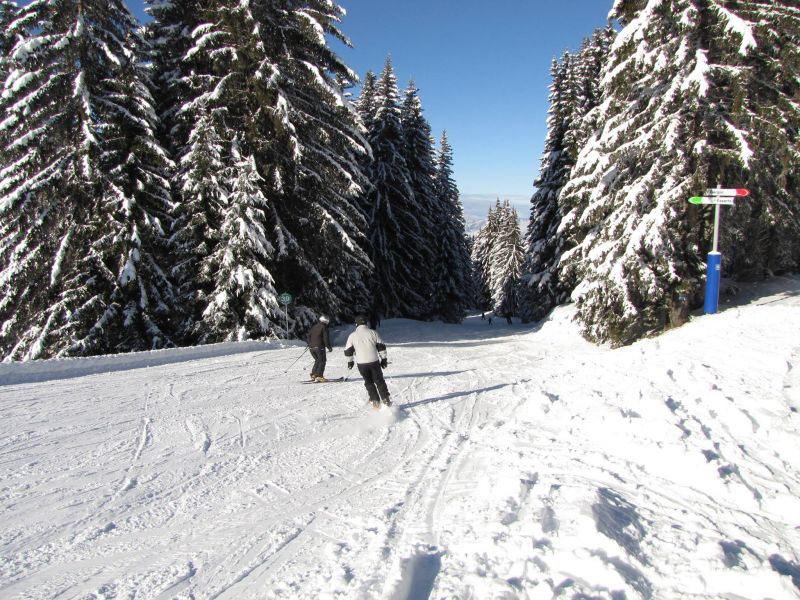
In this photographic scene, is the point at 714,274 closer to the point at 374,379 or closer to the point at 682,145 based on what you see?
the point at 682,145

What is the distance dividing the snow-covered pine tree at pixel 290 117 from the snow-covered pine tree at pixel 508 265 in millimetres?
29953

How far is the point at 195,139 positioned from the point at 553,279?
62.1 ft

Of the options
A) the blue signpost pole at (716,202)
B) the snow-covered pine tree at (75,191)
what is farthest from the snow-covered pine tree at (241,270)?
the blue signpost pole at (716,202)

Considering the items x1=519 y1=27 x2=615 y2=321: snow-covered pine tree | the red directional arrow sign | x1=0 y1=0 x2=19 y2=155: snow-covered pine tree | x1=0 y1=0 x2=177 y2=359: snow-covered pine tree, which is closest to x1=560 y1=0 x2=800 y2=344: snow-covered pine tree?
the red directional arrow sign

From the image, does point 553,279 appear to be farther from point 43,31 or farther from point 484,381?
point 43,31

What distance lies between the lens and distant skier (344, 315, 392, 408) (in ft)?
25.0

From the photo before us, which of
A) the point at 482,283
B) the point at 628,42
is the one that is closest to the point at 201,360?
the point at 628,42

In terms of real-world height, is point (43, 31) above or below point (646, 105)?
above

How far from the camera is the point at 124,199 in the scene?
14094 mm

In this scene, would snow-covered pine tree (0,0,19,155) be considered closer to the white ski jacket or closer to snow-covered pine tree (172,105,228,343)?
snow-covered pine tree (172,105,228,343)

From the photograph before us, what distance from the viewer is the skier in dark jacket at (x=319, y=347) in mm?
10102

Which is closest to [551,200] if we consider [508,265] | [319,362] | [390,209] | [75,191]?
[390,209]

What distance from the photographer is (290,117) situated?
15031 mm

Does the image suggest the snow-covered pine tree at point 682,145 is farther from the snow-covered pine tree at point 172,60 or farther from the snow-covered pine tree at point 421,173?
the snow-covered pine tree at point 421,173
